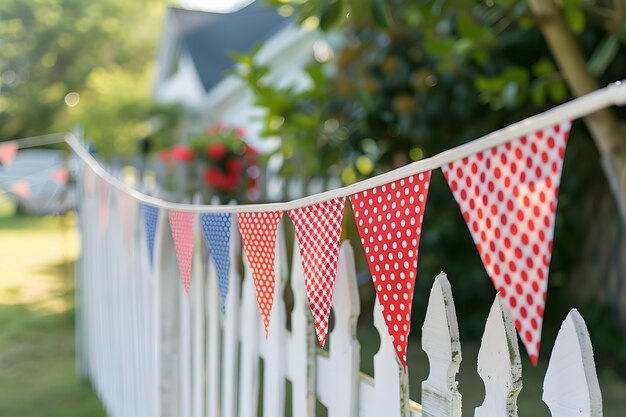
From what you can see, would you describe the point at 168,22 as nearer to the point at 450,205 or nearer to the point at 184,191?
the point at 184,191

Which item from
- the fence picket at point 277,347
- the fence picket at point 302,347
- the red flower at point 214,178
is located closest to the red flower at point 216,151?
the red flower at point 214,178

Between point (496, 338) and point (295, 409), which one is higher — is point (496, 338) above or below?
above

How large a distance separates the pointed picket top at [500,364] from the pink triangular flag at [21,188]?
3.68 metres

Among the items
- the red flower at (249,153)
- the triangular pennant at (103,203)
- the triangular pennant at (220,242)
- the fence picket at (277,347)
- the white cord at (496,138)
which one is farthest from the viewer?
the red flower at (249,153)

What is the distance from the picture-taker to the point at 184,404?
7.62ft

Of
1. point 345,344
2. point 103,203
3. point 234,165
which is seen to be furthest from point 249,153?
point 345,344

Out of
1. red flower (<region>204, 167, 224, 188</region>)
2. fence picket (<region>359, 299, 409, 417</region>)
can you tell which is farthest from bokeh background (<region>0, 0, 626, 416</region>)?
fence picket (<region>359, 299, 409, 417</region>)

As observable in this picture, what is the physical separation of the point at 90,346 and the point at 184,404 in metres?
1.75

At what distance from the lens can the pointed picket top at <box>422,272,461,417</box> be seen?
1.13 metres

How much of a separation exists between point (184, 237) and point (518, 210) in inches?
50.1

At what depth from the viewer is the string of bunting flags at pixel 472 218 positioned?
36.9 inches

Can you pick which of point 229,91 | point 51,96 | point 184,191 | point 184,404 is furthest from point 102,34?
point 184,404

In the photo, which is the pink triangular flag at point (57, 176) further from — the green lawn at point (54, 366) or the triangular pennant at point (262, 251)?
the triangular pennant at point (262, 251)

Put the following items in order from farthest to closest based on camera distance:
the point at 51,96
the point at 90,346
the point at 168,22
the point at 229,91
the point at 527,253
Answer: the point at 51,96 < the point at 168,22 < the point at 229,91 < the point at 90,346 < the point at 527,253
